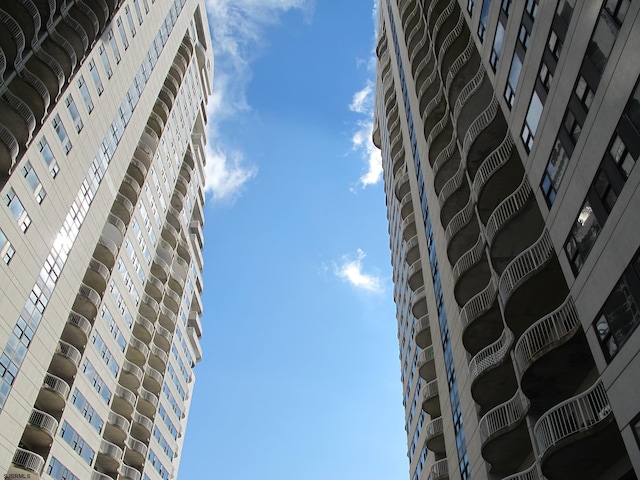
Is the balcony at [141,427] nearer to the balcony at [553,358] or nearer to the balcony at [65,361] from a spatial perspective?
the balcony at [65,361]

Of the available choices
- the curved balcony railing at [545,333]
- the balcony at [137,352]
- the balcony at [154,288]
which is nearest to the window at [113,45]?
the balcony at [154,288]

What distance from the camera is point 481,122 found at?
2709 centimetres

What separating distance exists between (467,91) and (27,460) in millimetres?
30849

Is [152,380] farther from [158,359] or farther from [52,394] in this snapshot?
[52,394]

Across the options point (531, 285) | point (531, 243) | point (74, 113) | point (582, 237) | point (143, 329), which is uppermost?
point (74, 113)

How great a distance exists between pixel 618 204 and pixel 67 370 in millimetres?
33984

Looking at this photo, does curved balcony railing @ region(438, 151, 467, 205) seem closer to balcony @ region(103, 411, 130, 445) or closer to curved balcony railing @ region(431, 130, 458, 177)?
curved balcony railing @ region(431, 130, 458, 177)

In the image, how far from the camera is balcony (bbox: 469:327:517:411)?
75.1 ft

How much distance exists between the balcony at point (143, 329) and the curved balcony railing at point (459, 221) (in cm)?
3063

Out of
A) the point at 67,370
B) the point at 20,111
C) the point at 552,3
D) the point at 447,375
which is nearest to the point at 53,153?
the point at 20,111

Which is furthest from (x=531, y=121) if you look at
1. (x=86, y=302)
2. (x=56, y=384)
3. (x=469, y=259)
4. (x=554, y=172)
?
(x=86, y=302)

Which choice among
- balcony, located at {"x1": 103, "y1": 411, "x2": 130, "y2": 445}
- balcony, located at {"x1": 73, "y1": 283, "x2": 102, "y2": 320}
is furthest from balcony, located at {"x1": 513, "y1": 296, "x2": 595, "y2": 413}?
balcony, located at {"x1": 103, "y1": 411, "x2": 130, "y2": 445}

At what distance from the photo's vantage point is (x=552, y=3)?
62.7 ft

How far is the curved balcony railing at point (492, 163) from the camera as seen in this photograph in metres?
24.6
